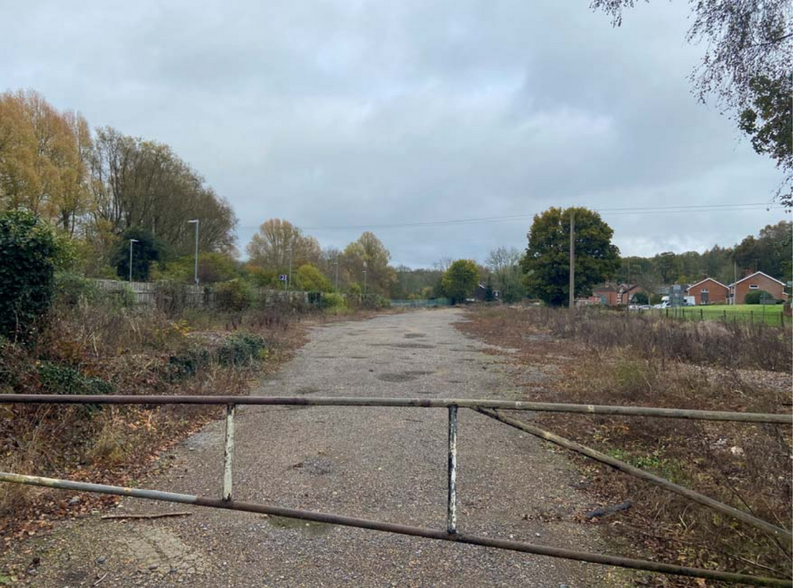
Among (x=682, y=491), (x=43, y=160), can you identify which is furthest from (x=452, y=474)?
(x=43, y=160)

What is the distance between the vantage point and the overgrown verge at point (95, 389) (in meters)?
3.99

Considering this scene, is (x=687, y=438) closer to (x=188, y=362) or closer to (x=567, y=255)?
(x=188, y=362)

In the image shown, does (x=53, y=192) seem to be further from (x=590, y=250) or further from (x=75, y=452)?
(x=590, y=250)

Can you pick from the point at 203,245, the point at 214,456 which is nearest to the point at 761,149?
the point at 214,456

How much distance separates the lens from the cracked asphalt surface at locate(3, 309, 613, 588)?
9.20ft

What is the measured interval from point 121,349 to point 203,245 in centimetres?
3312

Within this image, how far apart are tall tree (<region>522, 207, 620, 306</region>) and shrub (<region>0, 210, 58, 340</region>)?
34.6 metres

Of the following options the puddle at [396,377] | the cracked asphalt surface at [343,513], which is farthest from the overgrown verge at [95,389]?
the puddle at [396,377]

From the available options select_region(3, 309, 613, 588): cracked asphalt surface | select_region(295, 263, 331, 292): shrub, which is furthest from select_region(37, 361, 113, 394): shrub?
select_region(295, 263, 331, 292): shrub

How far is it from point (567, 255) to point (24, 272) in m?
35.4

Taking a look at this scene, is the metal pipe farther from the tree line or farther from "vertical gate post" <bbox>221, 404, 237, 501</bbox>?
the tree line

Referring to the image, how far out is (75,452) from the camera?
471 cm

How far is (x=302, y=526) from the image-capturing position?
3.42m

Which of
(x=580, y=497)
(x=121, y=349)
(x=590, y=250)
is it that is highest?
(x=590, y=250)
